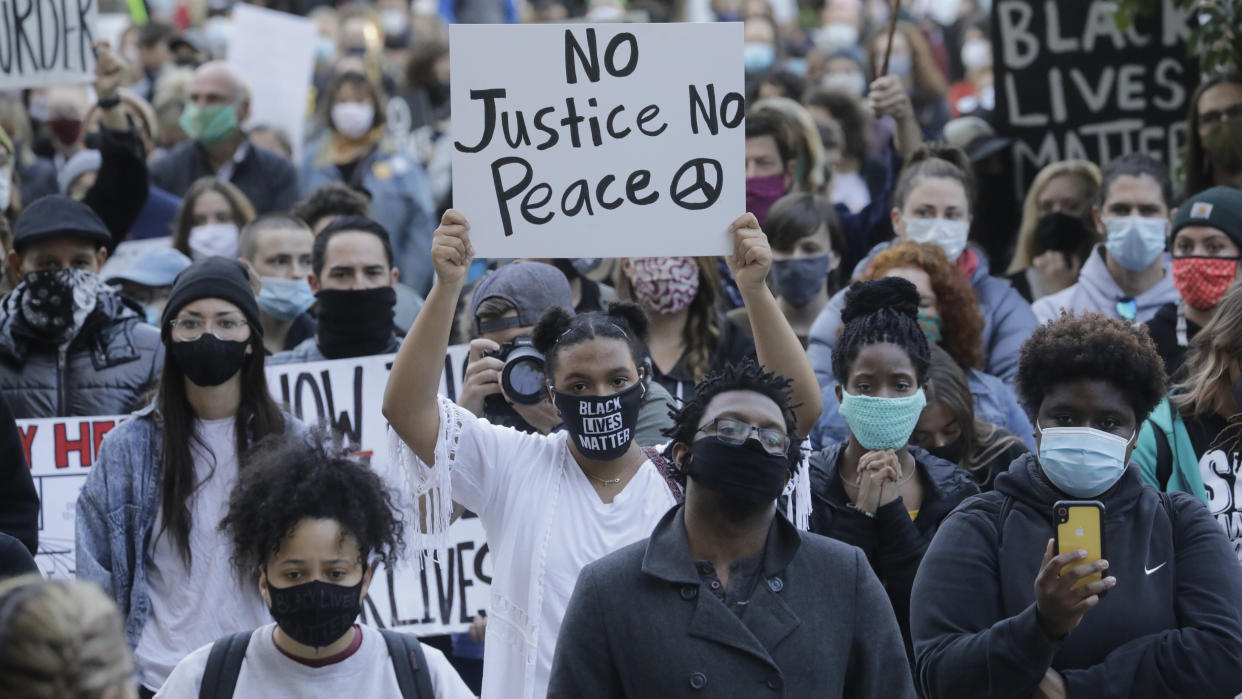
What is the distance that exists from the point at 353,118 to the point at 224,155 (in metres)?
0.79

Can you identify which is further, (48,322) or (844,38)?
(844,38)

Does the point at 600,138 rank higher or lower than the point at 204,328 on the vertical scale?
higher

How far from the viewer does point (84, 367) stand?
704 centimetres

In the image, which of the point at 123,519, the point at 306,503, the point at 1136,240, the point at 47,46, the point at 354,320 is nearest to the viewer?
the point at 306,503

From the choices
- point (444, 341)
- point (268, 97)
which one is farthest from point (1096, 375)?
point (268, 97)

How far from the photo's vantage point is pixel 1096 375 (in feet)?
15.2

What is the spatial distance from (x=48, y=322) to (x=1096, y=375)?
4.01m

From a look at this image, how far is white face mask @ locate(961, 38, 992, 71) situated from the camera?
46.6ft

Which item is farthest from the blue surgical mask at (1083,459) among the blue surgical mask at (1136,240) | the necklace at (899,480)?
the blue surgical mask at (1136,240)

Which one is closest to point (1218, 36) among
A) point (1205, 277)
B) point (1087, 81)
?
point (1087, 81)

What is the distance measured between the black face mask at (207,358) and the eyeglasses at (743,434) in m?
2.34

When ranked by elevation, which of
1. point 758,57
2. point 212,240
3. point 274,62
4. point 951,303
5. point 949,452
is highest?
point 758,57

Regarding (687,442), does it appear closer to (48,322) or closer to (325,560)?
(325,560)

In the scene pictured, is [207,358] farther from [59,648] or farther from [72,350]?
[59,648]
